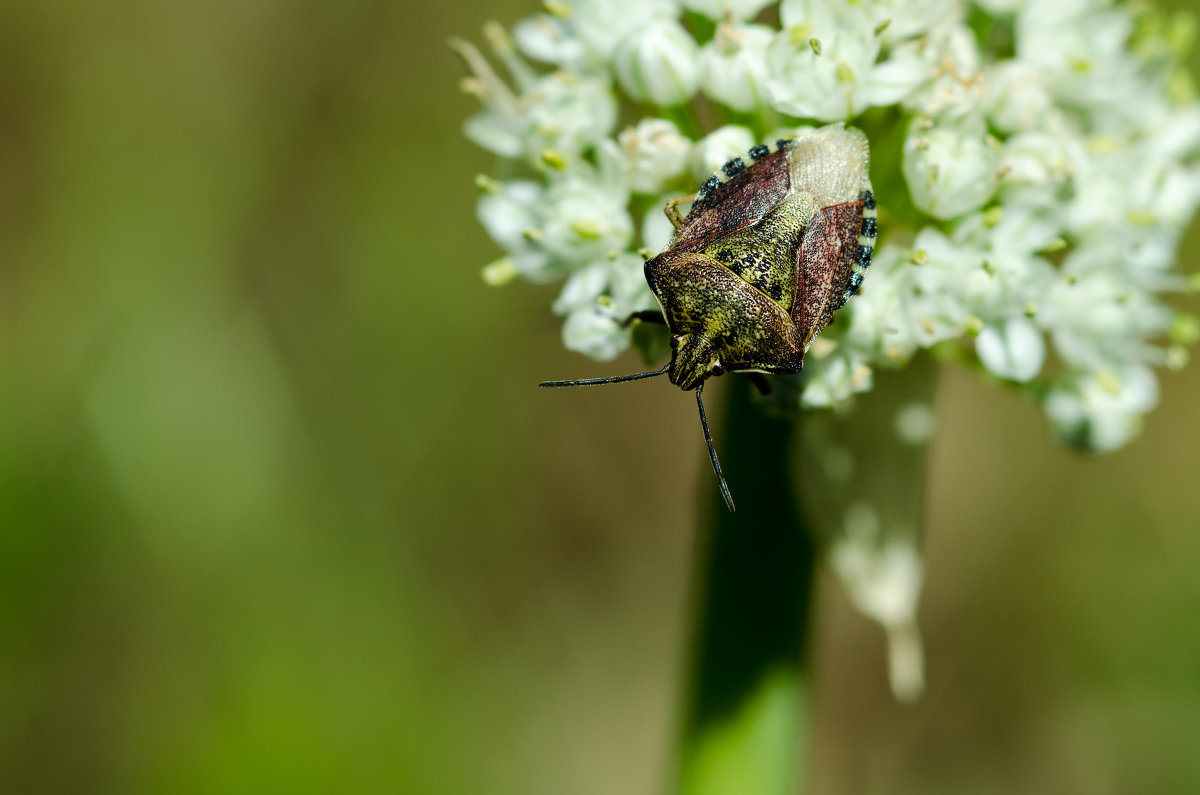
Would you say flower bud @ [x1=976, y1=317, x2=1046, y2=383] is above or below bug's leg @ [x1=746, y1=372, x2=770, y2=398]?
below

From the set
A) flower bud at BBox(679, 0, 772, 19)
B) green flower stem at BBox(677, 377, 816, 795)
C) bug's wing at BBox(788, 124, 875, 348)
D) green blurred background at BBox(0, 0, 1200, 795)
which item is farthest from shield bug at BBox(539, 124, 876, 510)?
green blurred background at BBox(0, 0, 1200, 795)

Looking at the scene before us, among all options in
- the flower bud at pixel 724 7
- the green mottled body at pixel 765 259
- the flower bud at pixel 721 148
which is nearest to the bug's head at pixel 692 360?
the green mottled body at pixel 765 259

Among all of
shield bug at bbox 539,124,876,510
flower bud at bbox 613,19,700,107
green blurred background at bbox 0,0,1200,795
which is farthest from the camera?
green blurred background at bbox 0,0,1200,795

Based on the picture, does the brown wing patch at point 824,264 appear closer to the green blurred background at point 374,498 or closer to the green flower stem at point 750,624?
the green flower stem at point 750,624

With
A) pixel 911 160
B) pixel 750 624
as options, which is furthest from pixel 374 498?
pixel 911 160

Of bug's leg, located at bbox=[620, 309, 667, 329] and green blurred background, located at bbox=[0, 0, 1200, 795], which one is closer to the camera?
bug's leg, located at bbox=[620, 309, 667, 329]

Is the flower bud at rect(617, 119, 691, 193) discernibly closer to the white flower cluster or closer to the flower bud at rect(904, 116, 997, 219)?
the white flower cluster
